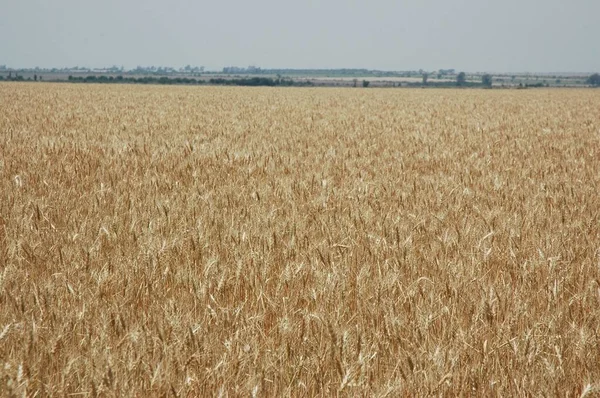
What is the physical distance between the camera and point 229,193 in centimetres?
466

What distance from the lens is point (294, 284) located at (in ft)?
8.57

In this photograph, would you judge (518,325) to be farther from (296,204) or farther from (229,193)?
(229,193)

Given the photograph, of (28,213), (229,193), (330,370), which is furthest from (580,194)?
(28,213)

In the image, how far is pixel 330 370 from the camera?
1864 millimetres

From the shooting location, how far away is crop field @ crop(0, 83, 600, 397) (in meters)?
1.79

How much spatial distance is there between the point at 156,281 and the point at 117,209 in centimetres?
158

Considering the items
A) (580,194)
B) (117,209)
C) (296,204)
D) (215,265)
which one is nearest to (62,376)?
(215,265)

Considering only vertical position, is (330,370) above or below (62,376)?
below

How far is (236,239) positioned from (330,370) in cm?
157

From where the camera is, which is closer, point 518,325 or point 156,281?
point 518,325

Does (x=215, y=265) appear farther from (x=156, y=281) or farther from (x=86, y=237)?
(x=86, y=237)

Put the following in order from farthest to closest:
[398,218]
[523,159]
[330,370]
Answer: [523,159] → [398,218] → [330,370]

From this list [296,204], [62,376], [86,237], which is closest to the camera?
[62,376]

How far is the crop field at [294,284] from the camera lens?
1792 mm
